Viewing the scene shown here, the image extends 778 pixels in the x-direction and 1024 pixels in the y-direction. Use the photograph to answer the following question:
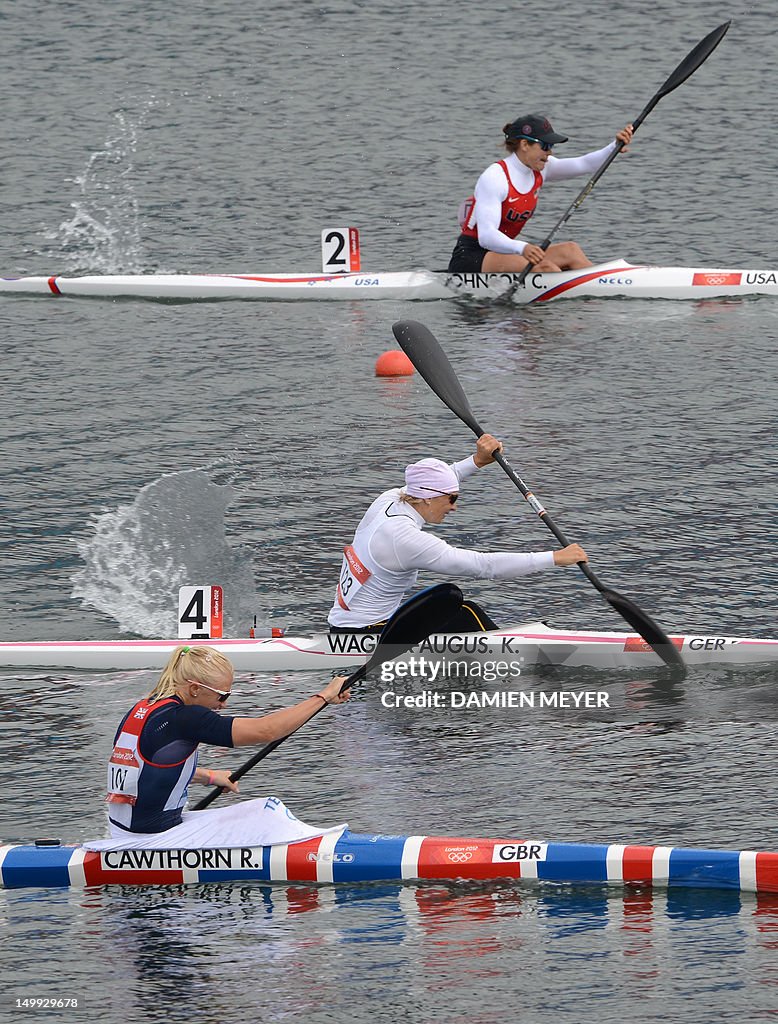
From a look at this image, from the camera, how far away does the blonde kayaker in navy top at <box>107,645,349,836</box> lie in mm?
8805

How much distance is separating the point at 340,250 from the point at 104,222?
3.98m

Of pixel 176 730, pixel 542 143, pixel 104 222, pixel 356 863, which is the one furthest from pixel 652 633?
pixel 104 222

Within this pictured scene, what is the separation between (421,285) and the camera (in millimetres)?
20109

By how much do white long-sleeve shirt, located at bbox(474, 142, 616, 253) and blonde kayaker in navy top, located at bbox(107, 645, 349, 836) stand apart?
421 inches

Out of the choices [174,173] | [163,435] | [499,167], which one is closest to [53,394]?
[163,435]

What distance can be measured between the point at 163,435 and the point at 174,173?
28.8 feet

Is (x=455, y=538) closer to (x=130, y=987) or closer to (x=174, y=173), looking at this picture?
(x=130, y=987)

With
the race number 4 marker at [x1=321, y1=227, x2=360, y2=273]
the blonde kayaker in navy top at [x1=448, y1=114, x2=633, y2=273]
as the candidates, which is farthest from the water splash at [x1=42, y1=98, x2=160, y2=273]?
the blonde kayaker in navy top at [x1=448, y1=114, x2=633, y2=273]

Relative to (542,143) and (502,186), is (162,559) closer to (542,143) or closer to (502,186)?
(502,186)

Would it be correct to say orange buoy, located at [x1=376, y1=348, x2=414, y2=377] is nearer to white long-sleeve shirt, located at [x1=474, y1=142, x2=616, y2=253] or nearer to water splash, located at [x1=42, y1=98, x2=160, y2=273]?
white long-sleeve shirt, located at [x1=474, y1=142, x2=616, y2=253]

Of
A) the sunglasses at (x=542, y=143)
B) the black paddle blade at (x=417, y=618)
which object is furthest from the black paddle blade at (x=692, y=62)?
the black paddle blade at (x=417, y=618)

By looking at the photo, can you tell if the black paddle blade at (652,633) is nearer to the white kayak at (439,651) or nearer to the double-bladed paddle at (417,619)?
the white kayak at (439,651)

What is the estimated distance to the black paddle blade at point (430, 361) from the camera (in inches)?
521

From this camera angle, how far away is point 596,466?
15664 mm
